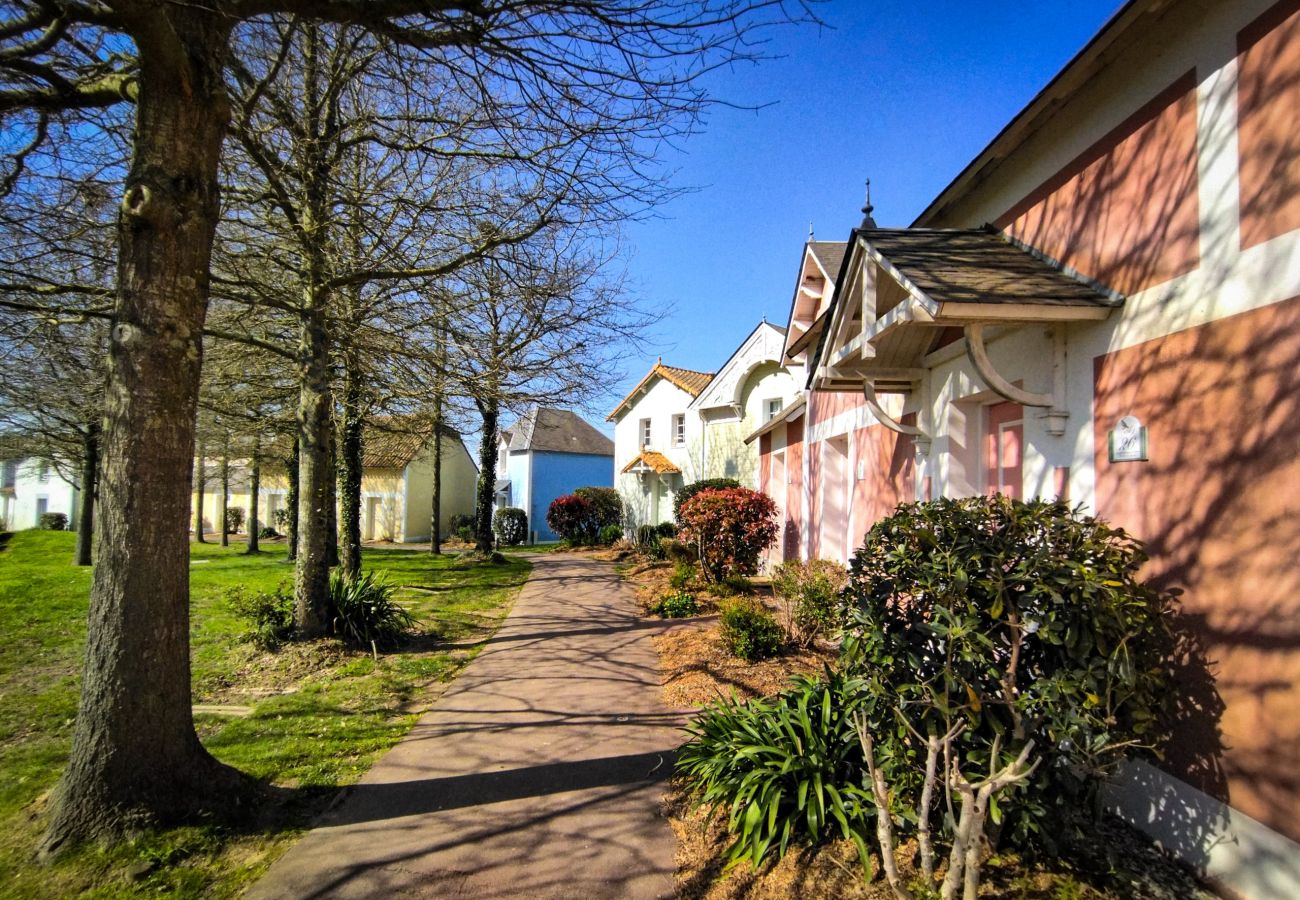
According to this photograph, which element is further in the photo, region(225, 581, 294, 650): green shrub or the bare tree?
region(225, 581, 294, 650): green shrub

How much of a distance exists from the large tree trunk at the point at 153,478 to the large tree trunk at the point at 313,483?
3892 mm

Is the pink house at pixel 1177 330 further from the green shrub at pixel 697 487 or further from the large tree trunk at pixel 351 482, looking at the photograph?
the green shrub at pixel 697 487

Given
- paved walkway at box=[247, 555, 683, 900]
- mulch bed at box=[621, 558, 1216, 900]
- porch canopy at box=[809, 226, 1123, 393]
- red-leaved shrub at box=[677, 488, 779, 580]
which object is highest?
porch canopy at box=[809, 226, 1123, 393]

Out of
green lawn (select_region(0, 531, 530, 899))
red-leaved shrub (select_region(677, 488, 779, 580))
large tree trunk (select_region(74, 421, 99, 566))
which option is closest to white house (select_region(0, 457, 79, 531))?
large tree trunk (select_region(74, 421, 99, 566))

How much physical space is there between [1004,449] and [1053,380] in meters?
1.42

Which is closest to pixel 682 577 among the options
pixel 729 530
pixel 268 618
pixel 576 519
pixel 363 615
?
pixel 729 530

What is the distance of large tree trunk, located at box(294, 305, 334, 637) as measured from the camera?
813cm

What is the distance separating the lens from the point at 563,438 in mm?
34219

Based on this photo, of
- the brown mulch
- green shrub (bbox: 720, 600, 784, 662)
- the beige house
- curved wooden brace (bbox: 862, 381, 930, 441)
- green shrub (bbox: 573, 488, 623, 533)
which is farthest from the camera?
the beige house

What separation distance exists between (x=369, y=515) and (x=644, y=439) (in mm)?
16393

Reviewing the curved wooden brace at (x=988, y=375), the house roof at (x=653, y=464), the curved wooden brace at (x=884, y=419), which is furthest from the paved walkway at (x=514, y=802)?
the house roof at (x=653, y=464)

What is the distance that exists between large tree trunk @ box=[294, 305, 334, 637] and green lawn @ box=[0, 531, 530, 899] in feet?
1.77

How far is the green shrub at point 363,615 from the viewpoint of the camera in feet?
27.2

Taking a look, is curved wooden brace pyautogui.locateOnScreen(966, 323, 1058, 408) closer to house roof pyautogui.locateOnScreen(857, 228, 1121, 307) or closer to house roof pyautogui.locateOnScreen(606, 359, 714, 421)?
house roof pyautogui.locateOnScreen(857, 228, 1121, 307)
